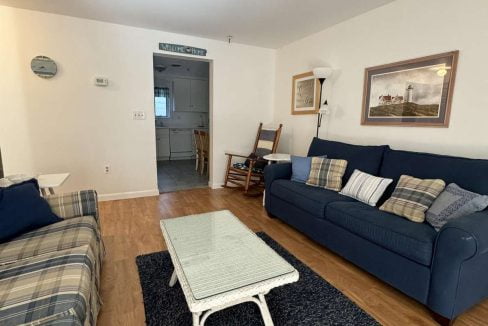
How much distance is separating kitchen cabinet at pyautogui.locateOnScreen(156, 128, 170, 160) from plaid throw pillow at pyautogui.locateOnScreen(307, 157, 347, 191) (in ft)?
15.7

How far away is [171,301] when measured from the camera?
1610mm

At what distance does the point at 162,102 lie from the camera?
6.69m

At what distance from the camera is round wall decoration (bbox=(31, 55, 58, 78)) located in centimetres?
297

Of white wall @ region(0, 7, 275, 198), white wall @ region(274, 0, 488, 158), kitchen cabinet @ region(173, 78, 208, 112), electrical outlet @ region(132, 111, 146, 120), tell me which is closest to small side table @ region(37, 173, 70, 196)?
white wall @ region(0, 7, 275, 198)

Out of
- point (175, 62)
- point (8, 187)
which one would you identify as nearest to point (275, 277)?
point (8, 187)

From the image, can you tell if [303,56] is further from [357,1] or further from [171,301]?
[171,301]

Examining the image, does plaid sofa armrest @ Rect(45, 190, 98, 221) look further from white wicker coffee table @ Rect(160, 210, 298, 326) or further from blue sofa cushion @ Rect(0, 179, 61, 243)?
white wicker coffee table @ Rect(160, 210, 298, 326)

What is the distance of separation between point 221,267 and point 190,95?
6.20m

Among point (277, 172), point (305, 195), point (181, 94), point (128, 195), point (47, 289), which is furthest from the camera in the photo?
point (181, 94)

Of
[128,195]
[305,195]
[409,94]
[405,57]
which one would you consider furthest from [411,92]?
[128,195]

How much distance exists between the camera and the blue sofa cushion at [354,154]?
2.41 metres

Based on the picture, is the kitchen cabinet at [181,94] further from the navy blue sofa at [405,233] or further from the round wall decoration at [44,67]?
the navy blue sofa at [405,233]

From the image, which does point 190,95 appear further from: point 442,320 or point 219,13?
point 442,320

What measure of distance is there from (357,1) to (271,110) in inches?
86.4
